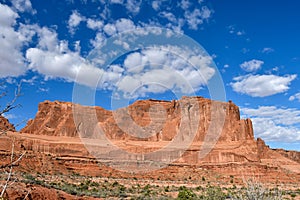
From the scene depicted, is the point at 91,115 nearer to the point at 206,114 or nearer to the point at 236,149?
the point at 206,114

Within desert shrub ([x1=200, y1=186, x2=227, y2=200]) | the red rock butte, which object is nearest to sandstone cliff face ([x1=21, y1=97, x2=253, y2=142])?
the red rock butte

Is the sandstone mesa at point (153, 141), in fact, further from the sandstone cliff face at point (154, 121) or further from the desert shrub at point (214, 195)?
the desert shrub at point (214, 195)

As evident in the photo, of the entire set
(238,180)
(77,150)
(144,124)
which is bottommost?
(238,180)

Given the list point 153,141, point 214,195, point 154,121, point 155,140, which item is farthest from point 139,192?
point 154,121

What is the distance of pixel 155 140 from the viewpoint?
376 feet

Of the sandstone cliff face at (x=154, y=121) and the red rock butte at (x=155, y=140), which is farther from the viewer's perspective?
the sandstone cliff face at (x=154, y=121)

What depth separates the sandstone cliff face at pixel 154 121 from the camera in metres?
105

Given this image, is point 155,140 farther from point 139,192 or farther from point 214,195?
point 214,195

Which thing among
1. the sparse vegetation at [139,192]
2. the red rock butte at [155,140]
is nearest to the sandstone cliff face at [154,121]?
the red rock butte at [155,140]

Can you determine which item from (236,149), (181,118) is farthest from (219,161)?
(181,118)

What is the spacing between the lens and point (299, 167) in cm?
9112

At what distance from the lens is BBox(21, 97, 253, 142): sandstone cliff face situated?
345ft

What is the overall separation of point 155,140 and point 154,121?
13.7 metres

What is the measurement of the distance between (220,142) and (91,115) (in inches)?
2000
